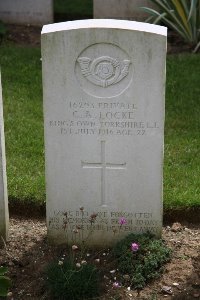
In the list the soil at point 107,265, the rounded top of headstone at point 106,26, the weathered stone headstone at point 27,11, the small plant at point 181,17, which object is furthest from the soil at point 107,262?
the weathered stone headstone at point 27,11

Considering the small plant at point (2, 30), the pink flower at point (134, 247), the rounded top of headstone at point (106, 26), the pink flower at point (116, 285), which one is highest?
the small plant at point (2, 30)

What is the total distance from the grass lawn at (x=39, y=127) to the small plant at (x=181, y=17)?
1.47ft

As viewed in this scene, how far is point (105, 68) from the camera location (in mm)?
4504

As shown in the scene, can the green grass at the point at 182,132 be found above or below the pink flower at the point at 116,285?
above

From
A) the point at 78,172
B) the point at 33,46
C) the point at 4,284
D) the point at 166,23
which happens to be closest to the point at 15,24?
the point at 33,46

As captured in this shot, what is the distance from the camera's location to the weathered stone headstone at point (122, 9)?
967 cm

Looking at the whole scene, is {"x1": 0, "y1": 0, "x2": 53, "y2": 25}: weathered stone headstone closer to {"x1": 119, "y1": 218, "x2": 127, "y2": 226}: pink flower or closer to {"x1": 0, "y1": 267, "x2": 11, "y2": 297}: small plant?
{"x1": 119, "y1": 218, "x2": 127, "y2": 226}: pink flower

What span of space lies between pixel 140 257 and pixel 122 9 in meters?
5.77

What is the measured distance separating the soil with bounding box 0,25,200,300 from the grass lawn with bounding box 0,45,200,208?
0.74 ft

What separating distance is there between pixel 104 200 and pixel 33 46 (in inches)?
191

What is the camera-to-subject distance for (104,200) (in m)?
4.83

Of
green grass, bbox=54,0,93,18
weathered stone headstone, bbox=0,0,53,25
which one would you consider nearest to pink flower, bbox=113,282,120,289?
weathered stone headstone, bbox=0,0,53,25

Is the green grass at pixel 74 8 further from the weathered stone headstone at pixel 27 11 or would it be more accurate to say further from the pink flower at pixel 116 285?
the pink flower at pixel 116 285

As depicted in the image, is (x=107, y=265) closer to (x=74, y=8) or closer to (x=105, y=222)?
(x=105, y=222)
